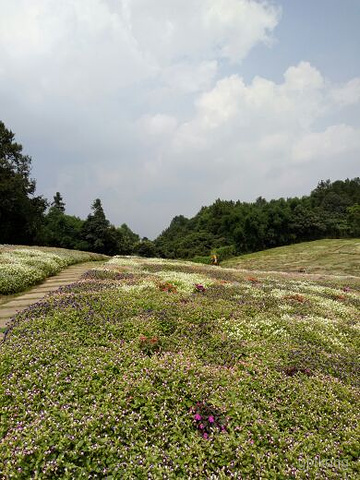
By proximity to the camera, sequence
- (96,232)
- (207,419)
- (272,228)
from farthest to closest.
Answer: (272,228) < (96,232) < (207,419)

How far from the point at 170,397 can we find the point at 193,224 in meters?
149

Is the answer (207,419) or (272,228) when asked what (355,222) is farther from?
(207,419)

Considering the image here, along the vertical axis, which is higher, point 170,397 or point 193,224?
point 193,224

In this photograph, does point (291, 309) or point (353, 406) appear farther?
point (291, 309)

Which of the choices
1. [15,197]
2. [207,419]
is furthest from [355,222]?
[207,419]

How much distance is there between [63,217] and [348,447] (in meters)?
85.5

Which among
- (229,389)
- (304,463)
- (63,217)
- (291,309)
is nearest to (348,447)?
(304,463)

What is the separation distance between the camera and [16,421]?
4.33m

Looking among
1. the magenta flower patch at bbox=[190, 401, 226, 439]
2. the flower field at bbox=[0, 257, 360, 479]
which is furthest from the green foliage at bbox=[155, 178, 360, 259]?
the magenta flower patch at bbox=[190, 401, 226, 439]

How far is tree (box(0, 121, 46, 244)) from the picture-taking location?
42.3 m

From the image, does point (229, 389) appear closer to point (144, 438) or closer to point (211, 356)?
point (211, 356)

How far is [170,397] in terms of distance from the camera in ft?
16.5

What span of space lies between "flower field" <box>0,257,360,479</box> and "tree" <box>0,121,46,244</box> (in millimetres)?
40398

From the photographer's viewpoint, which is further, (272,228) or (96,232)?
(272,228)
